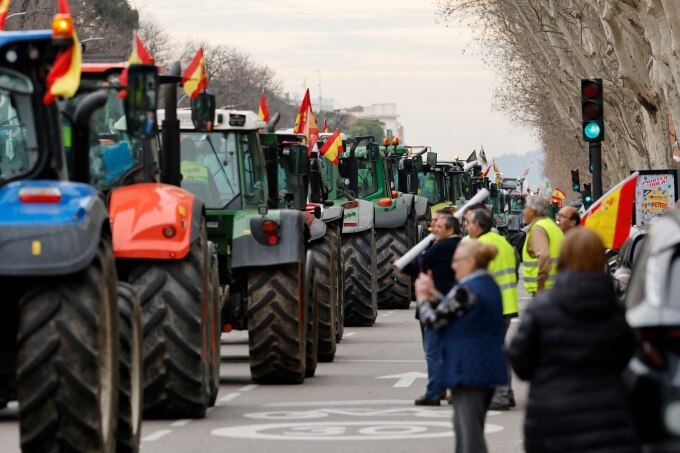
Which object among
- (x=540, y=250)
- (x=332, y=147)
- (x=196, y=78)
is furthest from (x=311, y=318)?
(x=332, y=147)

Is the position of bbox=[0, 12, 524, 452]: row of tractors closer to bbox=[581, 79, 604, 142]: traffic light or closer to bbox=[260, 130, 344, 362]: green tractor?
bbox=[260, 130, 344, 362]: green tractor

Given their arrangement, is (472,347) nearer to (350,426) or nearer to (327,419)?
(350,426)

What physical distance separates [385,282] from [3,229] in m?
23.7

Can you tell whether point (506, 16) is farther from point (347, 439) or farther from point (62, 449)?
point (62, 449)

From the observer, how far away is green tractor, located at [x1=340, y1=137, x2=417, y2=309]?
32.1 m

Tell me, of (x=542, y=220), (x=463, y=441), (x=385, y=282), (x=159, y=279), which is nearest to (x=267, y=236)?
(x=542, y=220)

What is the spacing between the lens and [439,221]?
15586 mm

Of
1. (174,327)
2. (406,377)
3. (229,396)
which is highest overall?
(174,327)

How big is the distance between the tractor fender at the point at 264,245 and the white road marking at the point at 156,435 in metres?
3.53

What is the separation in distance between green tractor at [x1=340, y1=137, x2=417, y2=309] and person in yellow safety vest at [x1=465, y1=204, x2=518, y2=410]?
1392cm

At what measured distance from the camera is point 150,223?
1397cm

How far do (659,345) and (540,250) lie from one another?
28.4ft

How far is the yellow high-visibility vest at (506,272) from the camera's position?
1611 centimetres

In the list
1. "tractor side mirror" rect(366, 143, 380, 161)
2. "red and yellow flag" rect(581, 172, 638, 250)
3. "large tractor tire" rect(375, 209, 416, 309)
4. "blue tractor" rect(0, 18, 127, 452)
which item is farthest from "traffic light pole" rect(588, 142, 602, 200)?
"blue tractor" rect(0, 18, 127, 452)
